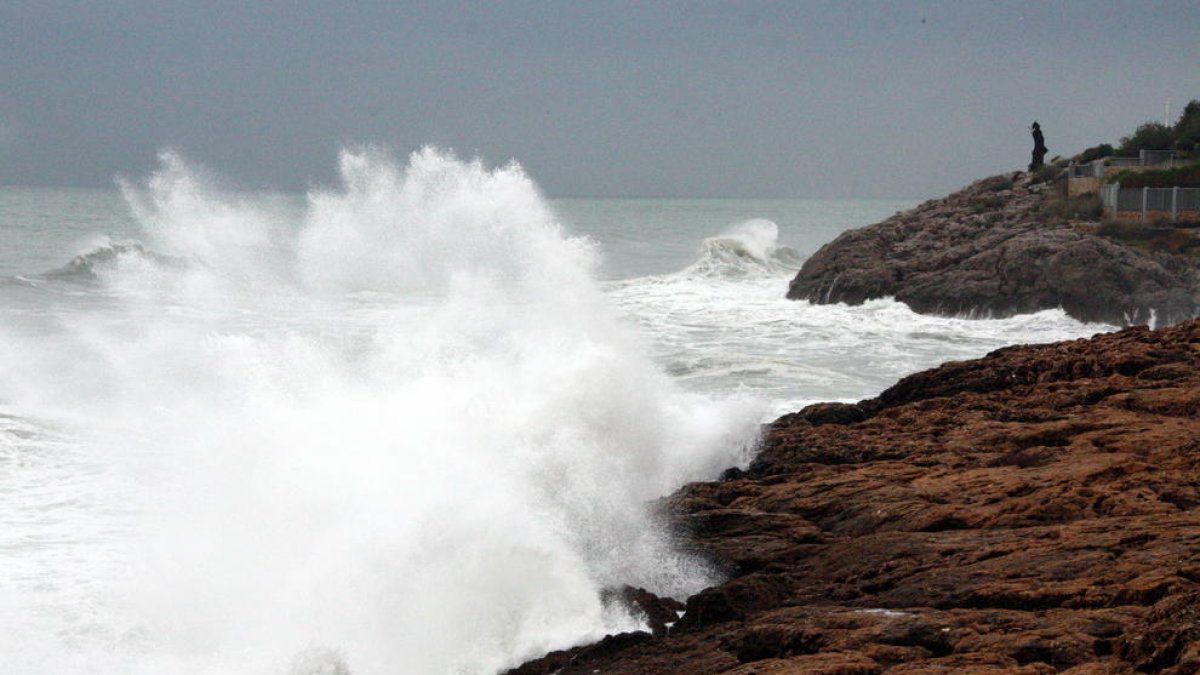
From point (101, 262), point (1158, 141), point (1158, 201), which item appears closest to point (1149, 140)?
point (1158, 141)

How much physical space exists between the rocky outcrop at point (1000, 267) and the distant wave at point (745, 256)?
8.51 meters

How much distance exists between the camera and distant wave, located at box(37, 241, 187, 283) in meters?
33.8

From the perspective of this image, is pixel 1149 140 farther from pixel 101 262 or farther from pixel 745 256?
pixel 101 262

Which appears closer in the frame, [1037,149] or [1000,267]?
[1000,267]

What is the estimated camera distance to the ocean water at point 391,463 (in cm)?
792

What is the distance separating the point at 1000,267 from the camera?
27094mm

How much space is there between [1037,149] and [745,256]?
36.0 feet

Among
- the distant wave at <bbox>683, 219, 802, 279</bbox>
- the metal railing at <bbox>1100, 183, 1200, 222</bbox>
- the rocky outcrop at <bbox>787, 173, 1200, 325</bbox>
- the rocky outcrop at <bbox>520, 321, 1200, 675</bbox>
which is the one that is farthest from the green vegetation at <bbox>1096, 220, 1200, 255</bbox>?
the rocky outcrop at <bbox>520, 321, 1200, 675</bbox>

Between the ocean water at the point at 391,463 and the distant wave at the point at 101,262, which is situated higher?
the distant wave at the point at 101,262

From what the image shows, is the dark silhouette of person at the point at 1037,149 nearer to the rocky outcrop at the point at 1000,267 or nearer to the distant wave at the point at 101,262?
the rocky outcrop at the point at 1000,267

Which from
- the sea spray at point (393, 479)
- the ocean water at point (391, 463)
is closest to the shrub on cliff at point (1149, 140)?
the ocean water at point (391, 463)

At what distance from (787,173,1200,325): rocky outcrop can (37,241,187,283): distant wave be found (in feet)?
53.4

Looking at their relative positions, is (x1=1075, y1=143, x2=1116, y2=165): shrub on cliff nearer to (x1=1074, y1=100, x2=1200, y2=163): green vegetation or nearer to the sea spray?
(x1=1074, y1=100, x2=1200, y2=163): green vegetation

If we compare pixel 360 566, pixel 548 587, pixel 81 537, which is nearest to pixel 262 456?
pixel 81 537
